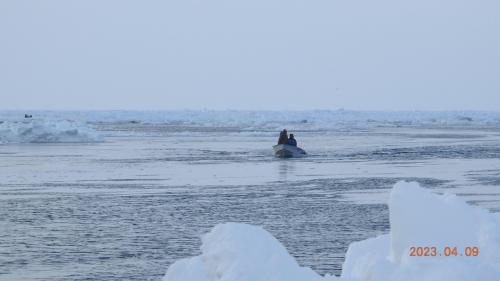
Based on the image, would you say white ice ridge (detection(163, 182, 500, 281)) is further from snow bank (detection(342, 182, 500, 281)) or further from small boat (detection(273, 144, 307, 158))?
small boat (detection(273, 144, 307, 158))

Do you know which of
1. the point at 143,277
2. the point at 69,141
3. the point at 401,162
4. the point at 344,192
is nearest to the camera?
the point at 143,277

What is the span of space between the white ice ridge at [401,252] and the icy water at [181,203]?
3.75m

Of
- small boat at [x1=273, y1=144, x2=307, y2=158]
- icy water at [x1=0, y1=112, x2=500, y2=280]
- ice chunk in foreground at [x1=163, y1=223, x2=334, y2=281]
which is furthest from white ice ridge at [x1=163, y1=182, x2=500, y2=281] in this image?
small boat at [x1=273, y1=144, x2=307, y2=158]

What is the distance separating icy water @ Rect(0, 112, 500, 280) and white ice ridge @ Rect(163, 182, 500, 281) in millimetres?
3749

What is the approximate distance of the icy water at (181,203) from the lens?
12391mm

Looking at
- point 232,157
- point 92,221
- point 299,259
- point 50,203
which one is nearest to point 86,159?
point 232,157

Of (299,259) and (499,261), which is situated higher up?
(499,261)

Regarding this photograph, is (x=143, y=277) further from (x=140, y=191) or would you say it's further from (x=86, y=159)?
(x=86, y=159)

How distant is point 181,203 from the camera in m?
18.9

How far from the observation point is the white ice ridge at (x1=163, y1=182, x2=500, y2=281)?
6559mm

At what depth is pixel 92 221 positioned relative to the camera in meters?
16.2

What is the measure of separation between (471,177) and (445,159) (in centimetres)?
932

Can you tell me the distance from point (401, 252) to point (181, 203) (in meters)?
11.9

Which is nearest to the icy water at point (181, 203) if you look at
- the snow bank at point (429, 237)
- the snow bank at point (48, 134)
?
the snow bank at point (429, 237)
